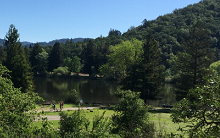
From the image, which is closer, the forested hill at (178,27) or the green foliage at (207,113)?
the green foliage at (207,113)

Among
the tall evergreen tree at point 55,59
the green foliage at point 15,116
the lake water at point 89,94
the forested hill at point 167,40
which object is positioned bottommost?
the lake water at point 89,94

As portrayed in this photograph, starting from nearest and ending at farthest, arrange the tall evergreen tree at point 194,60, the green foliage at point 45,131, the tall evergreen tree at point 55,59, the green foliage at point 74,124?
the green foliage at point 45,131 → the green foliage at point 74,124 → the tall evergreen tree at point 194,60 → the tall evergreen tree at point 55,59

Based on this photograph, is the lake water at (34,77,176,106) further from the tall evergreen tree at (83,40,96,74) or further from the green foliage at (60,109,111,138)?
the tall evergreen tree at (83,40,96,74)

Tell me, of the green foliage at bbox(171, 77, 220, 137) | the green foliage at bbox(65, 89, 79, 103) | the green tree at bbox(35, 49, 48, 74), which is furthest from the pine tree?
the green tree at bbox(35, 49, 48, 74)

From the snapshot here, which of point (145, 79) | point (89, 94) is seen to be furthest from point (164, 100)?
point (89, 94)

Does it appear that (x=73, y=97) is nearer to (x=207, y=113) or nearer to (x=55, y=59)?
(x=207, y=113)

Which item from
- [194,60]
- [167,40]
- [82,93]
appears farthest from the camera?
[167,40]

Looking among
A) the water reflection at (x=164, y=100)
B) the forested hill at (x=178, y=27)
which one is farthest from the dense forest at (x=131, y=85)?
the water reflection at (x=164, y=100)

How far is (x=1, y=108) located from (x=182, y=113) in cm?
759

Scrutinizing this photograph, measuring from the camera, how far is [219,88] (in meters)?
7.18

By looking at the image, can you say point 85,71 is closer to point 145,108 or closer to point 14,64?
point 14,64

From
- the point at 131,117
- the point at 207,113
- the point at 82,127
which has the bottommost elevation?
the point at 131,117

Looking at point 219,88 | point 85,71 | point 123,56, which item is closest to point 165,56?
point 85,71

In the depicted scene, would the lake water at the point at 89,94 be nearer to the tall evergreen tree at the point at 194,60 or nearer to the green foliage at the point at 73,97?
the green foliage at the point at 73,97
